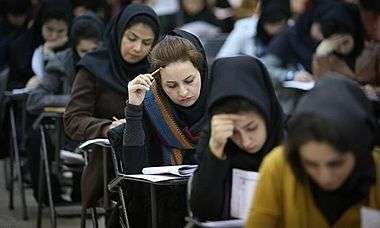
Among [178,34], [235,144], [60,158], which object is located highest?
[178,34]

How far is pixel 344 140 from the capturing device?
3305mm

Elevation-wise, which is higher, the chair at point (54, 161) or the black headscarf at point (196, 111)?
the black headscarf at point (196, 111)

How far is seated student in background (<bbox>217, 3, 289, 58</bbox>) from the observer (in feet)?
33.1

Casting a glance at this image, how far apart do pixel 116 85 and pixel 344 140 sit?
11.5 ft

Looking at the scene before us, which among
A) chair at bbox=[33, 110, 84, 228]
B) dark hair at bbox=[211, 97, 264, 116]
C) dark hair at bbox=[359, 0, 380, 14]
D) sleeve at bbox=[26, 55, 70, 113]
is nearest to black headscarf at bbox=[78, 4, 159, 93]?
chair at bbox=[33, 110, 84, 228]

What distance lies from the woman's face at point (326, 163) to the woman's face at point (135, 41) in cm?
333

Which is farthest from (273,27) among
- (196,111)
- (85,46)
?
(196,111)

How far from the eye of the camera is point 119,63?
6.72 meters

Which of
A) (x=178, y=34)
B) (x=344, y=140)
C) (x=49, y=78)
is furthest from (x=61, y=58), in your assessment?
(x=344, y=140)

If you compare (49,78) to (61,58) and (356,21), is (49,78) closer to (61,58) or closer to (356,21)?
(61,58)

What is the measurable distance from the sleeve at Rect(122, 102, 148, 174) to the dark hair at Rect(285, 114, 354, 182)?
188 centimetres

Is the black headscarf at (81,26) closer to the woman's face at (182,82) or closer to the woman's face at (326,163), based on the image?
the woman's face at (182,82)

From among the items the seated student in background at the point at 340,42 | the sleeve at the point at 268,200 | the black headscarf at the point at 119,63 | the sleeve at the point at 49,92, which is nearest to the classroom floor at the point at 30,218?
the sleeve at the point at 49,92

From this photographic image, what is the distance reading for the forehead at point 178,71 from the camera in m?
5.26
